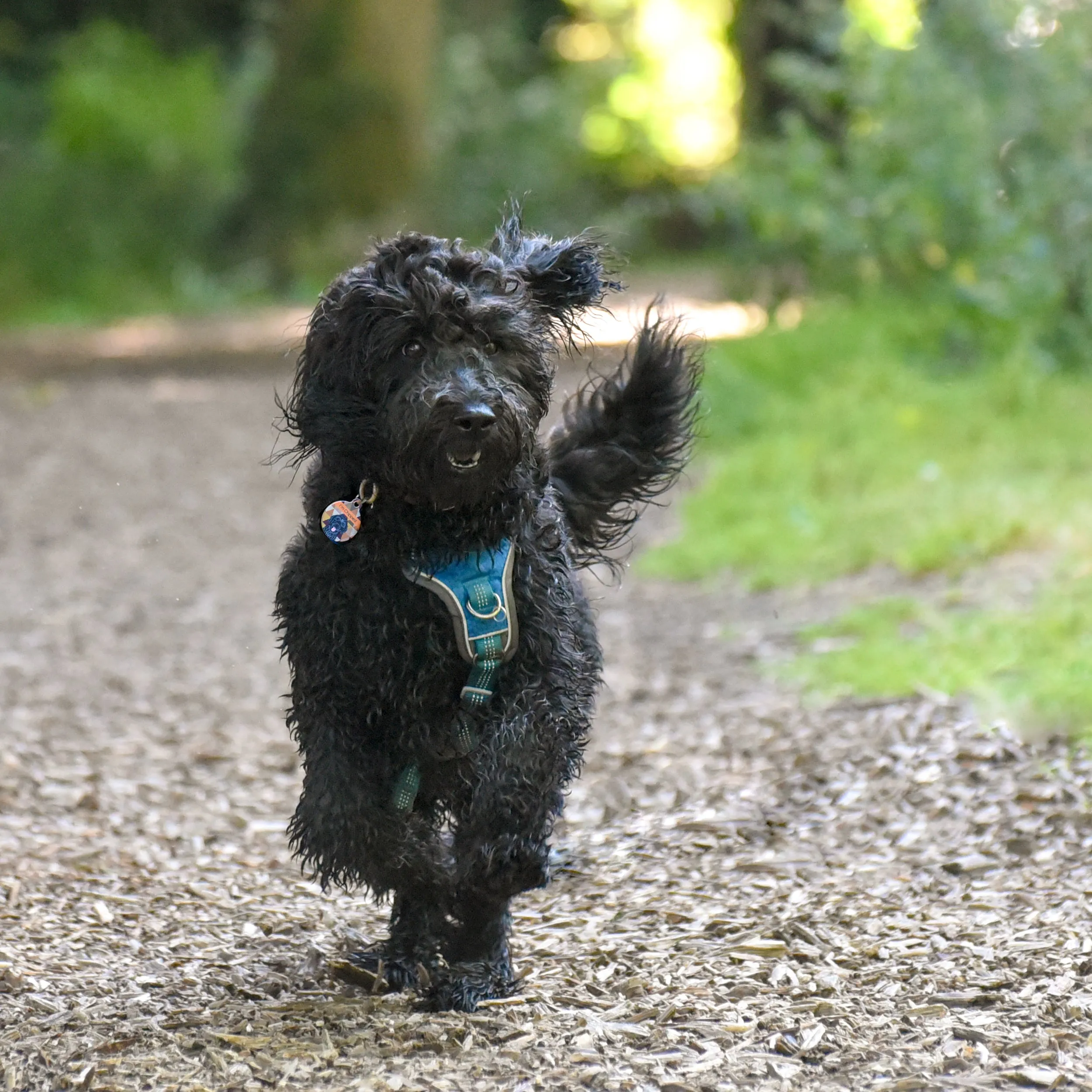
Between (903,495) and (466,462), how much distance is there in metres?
6.33

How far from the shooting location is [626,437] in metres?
4.55

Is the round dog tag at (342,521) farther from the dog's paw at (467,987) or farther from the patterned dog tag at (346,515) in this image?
the dog's paw at (467,987)

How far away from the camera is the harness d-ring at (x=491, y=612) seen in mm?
3402

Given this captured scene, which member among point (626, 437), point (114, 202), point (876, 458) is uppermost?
point (114, 202)

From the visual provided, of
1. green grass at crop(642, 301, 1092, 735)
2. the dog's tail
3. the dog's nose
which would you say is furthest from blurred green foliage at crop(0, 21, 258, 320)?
the dog's nose

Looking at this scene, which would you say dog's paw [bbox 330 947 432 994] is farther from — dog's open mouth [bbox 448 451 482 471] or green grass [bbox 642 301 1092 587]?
green grass [bbox 642 301 1092 587]

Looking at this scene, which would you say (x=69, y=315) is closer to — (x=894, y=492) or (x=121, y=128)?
(x=121, y=128)

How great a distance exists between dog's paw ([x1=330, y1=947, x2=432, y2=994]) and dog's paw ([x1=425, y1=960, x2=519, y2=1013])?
0.07m

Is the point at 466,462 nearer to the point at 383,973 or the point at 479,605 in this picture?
the point at 479,605

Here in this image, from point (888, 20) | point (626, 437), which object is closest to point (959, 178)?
point (888, 20)

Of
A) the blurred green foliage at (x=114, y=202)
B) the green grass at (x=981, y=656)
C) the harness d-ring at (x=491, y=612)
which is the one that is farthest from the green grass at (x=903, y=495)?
the blurred green foliage at (x=114, y=202)

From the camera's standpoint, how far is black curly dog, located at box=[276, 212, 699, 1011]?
334cm

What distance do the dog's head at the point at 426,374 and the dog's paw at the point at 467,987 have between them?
1.02 meters

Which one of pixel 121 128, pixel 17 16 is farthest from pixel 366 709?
pixel 17 16
